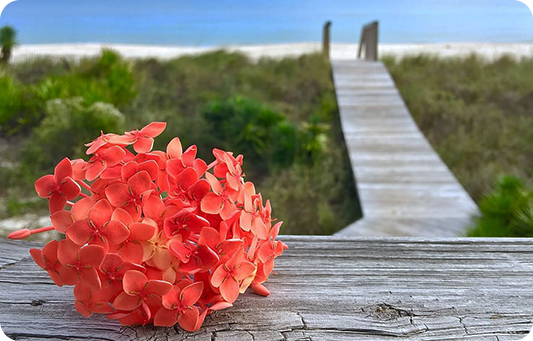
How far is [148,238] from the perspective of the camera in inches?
30.4

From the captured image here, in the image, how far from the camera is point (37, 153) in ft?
21.9

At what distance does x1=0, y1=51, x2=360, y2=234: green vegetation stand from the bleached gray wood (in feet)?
12.0

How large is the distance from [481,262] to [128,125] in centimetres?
728

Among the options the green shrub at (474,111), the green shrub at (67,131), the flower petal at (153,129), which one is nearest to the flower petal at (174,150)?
the flower petal at (153,129)

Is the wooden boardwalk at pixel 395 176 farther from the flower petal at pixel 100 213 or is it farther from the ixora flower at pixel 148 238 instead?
the flower petal at pixel 100 213

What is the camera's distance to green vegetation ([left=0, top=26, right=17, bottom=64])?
36.2ft

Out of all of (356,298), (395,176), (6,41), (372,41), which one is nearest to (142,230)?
(356,298)

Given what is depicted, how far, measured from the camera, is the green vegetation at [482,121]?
12.4 feet

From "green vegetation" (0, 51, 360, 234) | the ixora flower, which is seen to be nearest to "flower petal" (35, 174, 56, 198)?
the ixora flower

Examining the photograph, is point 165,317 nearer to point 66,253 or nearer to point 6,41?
point 66,253

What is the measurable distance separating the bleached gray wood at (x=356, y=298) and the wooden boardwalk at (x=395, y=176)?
251cm

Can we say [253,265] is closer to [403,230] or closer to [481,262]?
[481,262]

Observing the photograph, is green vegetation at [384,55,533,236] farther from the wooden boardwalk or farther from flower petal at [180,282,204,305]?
flower petal at [180,282,204,305]

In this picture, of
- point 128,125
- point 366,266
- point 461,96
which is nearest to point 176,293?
point 366,266
